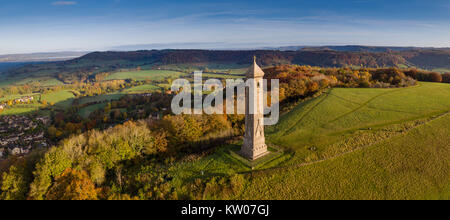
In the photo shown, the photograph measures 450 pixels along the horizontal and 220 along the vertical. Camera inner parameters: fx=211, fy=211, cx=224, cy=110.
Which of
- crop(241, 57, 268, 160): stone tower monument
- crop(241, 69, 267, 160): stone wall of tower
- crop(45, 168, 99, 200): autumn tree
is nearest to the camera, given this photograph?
crop(45, 168, 99, 200): autumn tree

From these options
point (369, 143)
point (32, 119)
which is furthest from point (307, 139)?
point (32, 119)

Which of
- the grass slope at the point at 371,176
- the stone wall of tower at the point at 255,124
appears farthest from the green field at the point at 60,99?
the grass slope at the point at 371,176

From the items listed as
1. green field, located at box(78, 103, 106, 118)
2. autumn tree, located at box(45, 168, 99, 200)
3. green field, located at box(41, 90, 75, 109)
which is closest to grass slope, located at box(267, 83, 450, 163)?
autumn tree, located at box(45, 168, 99, 200)

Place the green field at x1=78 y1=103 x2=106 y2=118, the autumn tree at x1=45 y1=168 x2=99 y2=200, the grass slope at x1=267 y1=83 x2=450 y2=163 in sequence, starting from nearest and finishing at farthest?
the autumn tree at x1=45 y1=168 x2=99 y2=200 < the grass slope at x1=267 y1=83 x2=450 y2=163 < the green field at x1=78 y1=103 x2=106 y2=118

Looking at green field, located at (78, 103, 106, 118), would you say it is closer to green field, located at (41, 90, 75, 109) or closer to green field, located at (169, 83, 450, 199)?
green field, located at (41, 90, 75, 109)

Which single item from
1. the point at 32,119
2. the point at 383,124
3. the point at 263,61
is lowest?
the point at 32,119

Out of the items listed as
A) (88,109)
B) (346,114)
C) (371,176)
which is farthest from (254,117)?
(88,109)

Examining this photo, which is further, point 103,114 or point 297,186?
point 103,114

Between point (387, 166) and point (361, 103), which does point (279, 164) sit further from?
point (361, 103)
